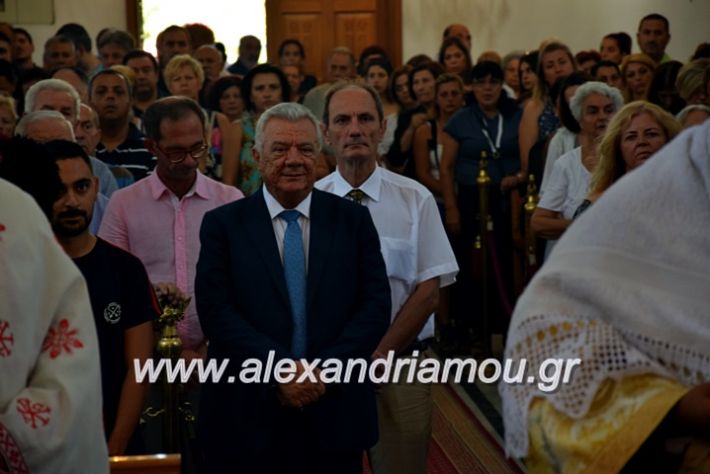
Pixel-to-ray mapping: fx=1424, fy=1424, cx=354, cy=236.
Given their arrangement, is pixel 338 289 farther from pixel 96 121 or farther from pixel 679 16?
pixel 679 16

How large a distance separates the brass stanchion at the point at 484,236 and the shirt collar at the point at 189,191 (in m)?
3.56

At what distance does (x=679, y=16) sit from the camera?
15.4 m

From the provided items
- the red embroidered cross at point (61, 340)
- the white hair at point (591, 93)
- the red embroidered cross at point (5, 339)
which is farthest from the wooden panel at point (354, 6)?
the red embroidered cross at point (5, 339)

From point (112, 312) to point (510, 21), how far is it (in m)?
14.0

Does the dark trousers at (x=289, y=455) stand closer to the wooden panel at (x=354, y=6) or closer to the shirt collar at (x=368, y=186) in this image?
the shirt collar at (x=368, y=186)

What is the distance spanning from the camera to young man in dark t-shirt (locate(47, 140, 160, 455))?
4.36 meters

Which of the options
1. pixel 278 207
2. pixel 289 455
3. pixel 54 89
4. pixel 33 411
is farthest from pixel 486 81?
pixel 33 411

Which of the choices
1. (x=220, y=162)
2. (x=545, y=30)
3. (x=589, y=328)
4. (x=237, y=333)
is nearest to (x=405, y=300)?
(x=237, y=333)

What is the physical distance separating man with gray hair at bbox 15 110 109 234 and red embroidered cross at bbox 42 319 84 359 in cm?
270

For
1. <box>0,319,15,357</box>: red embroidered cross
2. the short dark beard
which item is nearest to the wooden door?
the short dark beard

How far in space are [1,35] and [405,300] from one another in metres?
6.82

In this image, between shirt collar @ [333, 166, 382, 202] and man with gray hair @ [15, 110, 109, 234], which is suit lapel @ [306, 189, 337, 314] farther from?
man with gray hair @ [15, 110, 109, 234]

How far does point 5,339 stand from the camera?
3111 millimetres

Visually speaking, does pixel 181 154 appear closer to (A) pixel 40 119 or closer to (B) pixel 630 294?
(A) pixel 40 119
